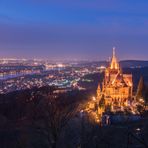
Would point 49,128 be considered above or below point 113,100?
above

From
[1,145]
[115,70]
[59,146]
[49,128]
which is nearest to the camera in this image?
[49,128]

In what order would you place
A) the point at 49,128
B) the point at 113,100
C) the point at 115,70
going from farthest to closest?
1. the point at 115,70
2. the point at 113,100
3. the point at 49,128

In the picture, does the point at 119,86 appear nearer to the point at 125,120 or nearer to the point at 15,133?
the point at 125,120

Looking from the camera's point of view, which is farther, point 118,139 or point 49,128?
point 118,139

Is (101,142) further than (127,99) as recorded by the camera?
No

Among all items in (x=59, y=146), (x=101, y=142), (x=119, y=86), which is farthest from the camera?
(x=119, y=86)

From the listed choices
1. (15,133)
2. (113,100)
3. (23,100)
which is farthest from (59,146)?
(113,100)

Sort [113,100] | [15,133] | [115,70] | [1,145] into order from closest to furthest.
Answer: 1. [1,145]
2. [15,133]
3. [113,100]
4. [115,70]

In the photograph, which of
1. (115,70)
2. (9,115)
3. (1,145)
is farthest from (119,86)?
(1,145)

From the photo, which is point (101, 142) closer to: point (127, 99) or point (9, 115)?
point (9, 115)
